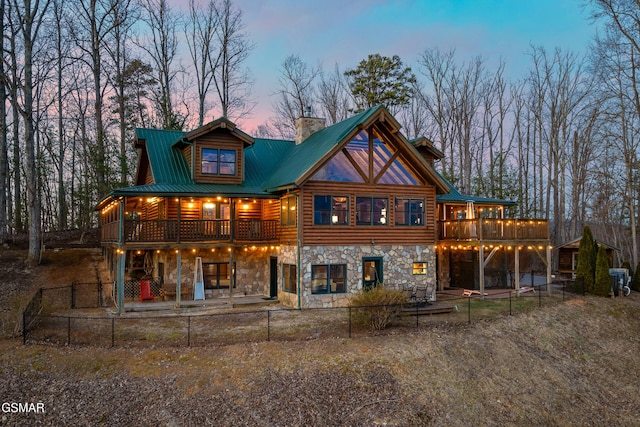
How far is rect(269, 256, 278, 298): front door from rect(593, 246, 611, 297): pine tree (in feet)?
49.7

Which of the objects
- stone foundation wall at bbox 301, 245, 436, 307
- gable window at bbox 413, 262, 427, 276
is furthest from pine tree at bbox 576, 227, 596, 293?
gable window at bbox 413, 262, 427, 276

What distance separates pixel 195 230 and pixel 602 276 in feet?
61.6

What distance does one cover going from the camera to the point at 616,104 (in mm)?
28562

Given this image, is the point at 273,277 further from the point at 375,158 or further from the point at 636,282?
the point at 636,282

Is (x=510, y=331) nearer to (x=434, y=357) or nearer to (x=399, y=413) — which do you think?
(x=434, y=357)

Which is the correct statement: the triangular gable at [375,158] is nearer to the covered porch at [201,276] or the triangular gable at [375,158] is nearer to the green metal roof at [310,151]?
the green metal roof at [310,151]

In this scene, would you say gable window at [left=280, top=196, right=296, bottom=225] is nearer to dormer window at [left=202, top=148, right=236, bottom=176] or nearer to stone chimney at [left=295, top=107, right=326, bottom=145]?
dormer window at [left=202, top=148, right=236, bottom=176]

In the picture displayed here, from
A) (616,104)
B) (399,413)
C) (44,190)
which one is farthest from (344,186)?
(44,190)

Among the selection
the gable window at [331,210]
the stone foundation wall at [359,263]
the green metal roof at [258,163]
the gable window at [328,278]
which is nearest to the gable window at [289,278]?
the stone foundation wall at [359,263]

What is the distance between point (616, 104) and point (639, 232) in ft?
33.4

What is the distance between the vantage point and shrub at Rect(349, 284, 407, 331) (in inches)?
569

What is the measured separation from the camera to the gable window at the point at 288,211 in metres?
18.8

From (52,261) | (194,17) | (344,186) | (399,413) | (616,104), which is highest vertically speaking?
(194,17)

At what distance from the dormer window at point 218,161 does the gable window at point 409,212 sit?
7.49m
